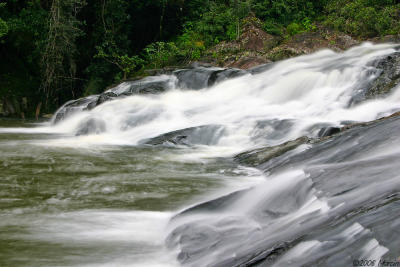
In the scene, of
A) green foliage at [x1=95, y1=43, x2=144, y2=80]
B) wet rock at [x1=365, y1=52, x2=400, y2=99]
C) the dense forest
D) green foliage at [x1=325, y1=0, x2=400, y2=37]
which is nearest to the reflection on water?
wet rock at [x1=365, y1=52, x2=400, y2=99]

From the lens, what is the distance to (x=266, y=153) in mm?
6383

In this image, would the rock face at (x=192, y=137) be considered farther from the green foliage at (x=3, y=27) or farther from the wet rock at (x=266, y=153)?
the green foliage at (x=3, y=27)

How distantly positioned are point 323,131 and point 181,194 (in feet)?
9.76

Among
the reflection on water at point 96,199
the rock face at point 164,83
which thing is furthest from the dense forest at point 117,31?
the reflection on water at point 96,199

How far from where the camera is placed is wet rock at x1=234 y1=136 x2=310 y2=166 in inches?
240

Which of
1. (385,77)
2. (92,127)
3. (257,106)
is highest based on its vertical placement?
(385,77)

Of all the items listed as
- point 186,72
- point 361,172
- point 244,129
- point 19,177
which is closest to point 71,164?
point 19,177

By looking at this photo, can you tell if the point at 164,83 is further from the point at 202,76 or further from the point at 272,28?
the point at 272,28

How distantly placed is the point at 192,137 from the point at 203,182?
2.85 metres

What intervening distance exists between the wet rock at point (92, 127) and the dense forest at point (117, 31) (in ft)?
15.3

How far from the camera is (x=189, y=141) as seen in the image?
8031 millimetres

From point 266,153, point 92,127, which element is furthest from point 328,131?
point 92,127

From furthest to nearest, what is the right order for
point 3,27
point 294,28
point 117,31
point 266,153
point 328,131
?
1. point 117,31
2. point 294,28
3. point 3,27
4. point 328,131
5. point 266,153

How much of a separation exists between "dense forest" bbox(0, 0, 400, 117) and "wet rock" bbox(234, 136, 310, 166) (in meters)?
8.88
